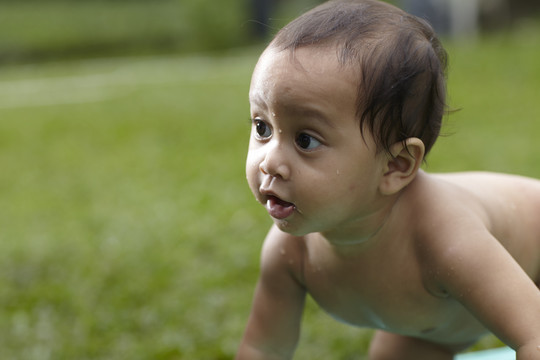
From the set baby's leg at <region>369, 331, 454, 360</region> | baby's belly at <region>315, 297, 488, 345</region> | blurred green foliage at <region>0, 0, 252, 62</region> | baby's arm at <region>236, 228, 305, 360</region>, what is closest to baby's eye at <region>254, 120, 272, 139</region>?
baby's arm at <region>236, 228, 305, 360</region>

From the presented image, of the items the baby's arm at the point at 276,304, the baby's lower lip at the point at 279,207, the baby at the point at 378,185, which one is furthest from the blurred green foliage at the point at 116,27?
the baby's lower lip at the point at 279,207

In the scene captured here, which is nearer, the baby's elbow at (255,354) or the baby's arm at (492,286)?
the baby's arm at (492,286)

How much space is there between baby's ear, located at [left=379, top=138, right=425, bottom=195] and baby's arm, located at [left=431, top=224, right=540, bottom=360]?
157 millimetres

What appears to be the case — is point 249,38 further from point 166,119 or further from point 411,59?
point 411,59

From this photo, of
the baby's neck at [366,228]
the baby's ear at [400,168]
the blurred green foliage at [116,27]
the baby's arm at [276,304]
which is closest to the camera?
the baby's ear at [400,168]

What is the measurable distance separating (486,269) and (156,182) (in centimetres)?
397

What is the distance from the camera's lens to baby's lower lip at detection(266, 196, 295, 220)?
1506 mm

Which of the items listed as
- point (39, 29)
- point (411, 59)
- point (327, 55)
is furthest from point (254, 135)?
point (39, 29)

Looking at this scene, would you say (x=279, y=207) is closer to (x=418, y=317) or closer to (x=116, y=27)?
(x=418, y=317)

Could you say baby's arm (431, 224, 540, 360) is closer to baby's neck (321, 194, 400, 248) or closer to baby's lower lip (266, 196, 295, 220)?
baby's neck (321, 194, 400, 248)

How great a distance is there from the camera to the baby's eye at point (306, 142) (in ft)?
4.82

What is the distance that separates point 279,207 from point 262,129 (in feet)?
0.56

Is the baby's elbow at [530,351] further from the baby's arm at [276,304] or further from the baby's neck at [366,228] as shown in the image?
the baby's arm at [276,304]

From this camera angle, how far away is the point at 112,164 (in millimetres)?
5945
